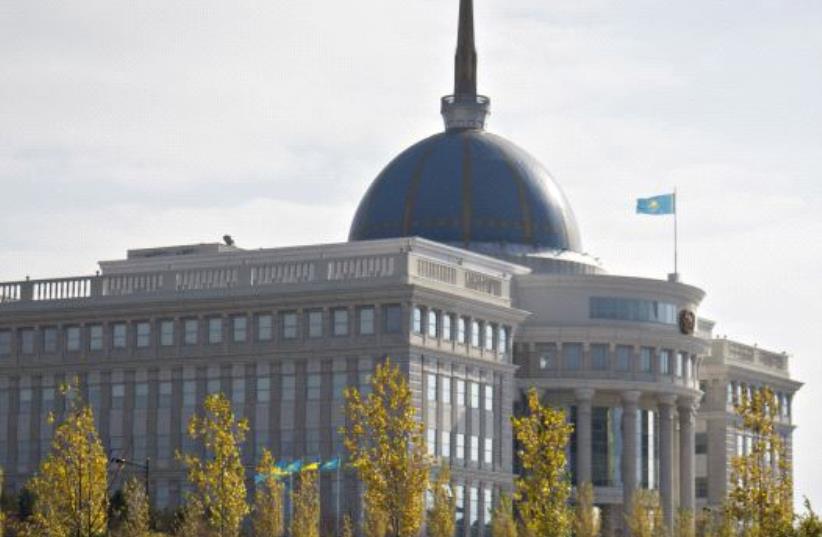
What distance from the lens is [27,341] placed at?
176875 mm

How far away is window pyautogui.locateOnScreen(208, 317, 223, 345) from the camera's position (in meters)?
169

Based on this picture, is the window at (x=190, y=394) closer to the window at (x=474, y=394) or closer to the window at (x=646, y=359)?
the window at (x=474, y=394)

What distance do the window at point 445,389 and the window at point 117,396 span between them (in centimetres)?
2191

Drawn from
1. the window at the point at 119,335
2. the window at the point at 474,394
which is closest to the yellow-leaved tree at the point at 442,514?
the window at the point at 474,394

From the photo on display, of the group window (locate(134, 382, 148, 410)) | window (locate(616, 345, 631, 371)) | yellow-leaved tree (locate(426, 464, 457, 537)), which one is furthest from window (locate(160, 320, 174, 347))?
yellow-leaved tree (locate(426, 464, 457, 537))

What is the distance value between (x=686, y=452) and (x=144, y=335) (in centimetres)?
4014

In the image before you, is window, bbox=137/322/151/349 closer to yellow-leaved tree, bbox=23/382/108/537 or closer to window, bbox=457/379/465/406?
window, bbox=457/379/465/406

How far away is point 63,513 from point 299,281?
39.4 meters

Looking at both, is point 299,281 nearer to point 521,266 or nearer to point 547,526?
point 521,266

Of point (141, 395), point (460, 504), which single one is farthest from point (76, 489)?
point (141, 395)

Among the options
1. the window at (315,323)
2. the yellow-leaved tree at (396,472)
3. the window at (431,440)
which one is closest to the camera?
the yellow-leaved tree at (396,472)

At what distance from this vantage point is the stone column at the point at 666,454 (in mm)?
181375

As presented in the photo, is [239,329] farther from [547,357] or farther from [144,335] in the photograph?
[547,357]

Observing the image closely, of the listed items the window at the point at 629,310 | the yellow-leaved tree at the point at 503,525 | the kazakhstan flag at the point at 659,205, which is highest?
the kazakhstan flag at the point at 659,205
